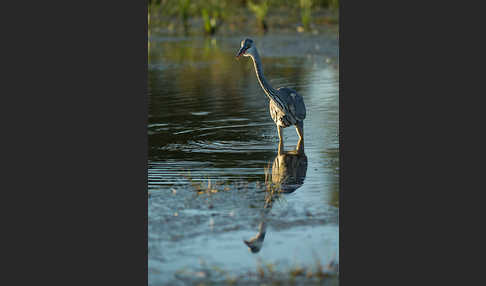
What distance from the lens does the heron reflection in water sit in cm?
680

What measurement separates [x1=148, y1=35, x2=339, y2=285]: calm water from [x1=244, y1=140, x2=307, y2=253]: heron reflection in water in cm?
2

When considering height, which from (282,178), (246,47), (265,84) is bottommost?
(282,178)

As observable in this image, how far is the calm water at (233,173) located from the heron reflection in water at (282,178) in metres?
→ 0.02

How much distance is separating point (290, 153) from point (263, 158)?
1.88ft

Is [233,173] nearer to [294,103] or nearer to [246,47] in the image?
[294,103]

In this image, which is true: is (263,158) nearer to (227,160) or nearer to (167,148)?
(227,160)

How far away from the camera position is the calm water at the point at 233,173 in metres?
6.45

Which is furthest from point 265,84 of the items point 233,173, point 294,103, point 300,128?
point 233,173

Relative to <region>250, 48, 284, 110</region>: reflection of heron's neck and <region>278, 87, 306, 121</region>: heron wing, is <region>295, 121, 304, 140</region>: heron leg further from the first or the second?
<region>250, 48, 284, 110</region>: reflection of heron's neck

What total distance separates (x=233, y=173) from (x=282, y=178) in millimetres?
602

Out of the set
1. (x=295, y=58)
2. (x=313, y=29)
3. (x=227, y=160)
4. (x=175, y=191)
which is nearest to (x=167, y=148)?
(x=227, y=160)

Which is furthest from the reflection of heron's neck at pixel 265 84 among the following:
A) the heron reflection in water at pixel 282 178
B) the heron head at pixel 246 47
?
the heron reflection in water at pixel 282 178

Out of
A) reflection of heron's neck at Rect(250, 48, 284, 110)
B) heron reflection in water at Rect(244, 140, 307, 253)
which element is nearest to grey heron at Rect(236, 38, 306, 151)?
reflection of heron's neck at Rect(250, 48, 284, 110)

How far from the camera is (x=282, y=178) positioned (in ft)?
29.4
